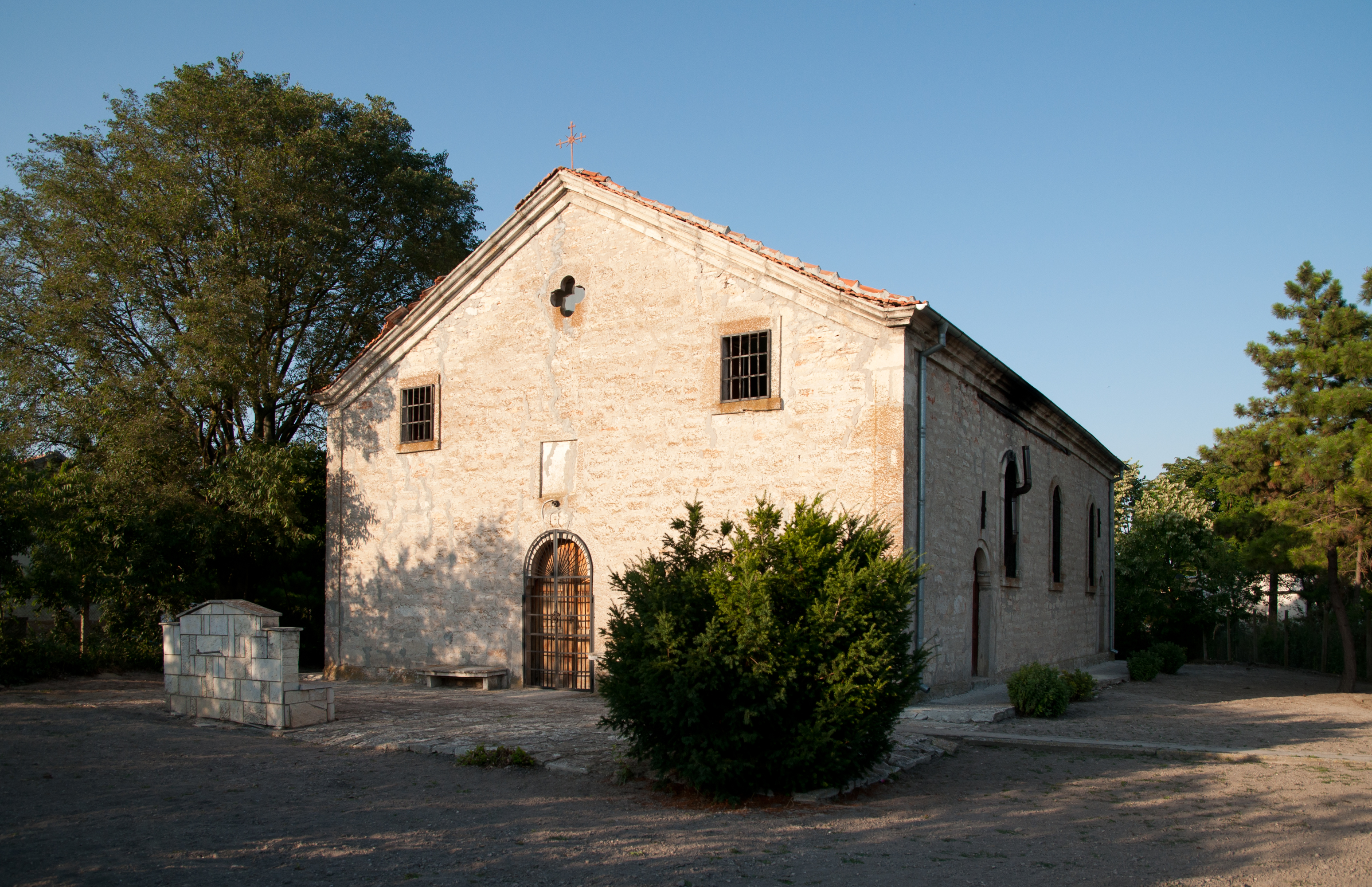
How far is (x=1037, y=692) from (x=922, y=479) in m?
3.27

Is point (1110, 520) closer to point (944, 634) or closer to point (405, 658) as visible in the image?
point (944, 634)

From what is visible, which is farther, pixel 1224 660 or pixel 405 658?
pixel 1224 660

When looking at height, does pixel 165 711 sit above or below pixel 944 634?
below

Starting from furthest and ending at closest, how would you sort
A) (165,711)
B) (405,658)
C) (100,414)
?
(100,414)
(405,658)
(165,711)

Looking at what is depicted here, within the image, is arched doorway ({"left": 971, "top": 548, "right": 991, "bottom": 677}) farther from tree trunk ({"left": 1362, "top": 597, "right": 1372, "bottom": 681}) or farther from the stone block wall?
tree trunk ({"left": 1362, "top": 597, "right": 1372, "bottom": 681})

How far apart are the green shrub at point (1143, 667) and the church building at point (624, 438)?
2331 mm

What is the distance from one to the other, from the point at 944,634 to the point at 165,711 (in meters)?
10.7

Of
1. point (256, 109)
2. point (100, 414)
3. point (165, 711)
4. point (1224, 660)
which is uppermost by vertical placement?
point (256, 109)

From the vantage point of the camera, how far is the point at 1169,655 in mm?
21734

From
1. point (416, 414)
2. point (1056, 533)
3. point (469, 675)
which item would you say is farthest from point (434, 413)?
point (1056, 533)

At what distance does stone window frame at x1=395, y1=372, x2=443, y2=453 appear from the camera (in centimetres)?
1686

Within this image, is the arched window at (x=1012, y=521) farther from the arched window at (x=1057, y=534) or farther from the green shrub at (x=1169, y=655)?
the green shrub at (x=1169, y=655)

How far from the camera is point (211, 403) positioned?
19.2 m

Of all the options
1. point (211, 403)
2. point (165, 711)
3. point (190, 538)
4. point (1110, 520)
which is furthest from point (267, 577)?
point (1110, 520)
